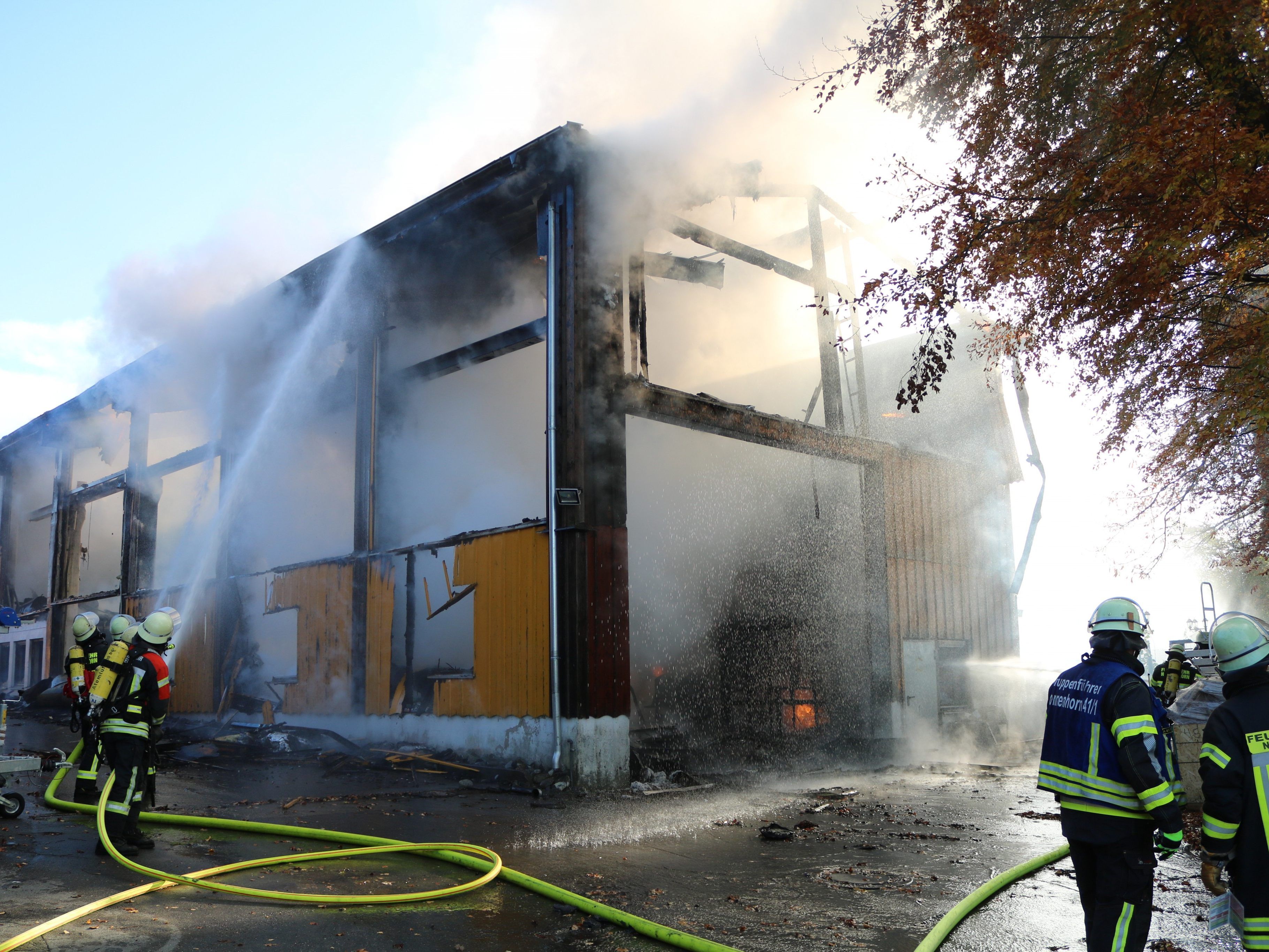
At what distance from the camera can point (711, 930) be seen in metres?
4.91

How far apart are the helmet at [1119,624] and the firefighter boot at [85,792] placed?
8.13 metres

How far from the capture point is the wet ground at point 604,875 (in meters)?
4.77

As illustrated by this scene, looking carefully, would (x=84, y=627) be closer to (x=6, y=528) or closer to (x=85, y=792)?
(x=85, y=792)

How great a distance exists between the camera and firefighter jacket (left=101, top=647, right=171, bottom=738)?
6.71 metres

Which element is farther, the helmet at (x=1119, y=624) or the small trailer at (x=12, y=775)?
the small trailer at (x=12, y=775)

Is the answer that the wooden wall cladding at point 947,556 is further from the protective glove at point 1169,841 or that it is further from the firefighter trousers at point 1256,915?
the firefighter trousers at point 1256,915

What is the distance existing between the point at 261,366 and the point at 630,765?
1073 centimetres

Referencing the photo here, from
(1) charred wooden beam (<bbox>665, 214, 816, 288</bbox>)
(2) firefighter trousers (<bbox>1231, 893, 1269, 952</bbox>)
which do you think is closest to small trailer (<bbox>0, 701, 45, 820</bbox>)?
(2) firefighter trousers (<bbox>1231, 893, 1269, 952</bbox>)

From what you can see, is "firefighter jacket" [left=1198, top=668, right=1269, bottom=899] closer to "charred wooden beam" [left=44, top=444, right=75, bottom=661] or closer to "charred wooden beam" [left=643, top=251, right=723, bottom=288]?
"charred wooden beam" [left=643, top=251, right=723, bottom=288]

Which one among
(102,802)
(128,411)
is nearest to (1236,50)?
(102,802)

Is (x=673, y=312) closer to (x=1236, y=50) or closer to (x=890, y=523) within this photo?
(x=890, y=523)

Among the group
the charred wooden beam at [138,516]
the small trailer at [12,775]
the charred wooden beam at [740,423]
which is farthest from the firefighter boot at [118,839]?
the charred wooden beam at [138,516]

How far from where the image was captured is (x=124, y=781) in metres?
6.57

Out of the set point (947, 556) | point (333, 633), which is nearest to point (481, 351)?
point (333, 633)
